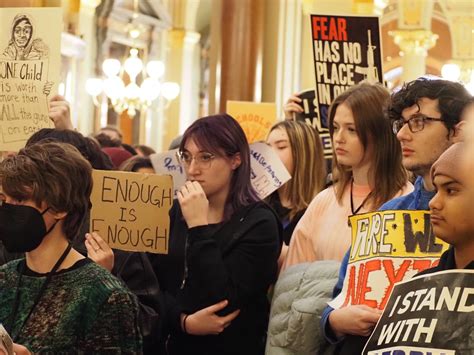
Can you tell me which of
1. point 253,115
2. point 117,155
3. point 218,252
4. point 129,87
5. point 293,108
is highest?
point 129,87

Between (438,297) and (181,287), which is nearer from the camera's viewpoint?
(438,297)

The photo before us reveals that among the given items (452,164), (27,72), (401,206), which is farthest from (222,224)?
(452,164)

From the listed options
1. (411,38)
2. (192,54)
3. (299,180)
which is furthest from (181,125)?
(299,180)

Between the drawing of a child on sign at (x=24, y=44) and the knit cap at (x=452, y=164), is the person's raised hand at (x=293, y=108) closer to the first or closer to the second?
the drawing of a child on sign at (x=24, y=44)

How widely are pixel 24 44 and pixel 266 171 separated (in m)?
1.30

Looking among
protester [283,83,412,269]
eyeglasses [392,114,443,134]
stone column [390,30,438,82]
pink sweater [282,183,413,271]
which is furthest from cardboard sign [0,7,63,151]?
stone column [390,30,438,82]

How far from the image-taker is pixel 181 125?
86.3ft

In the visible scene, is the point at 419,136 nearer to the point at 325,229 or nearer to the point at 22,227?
the point at 325,229

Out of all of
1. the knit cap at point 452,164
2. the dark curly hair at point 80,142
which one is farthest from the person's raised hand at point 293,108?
the knit cap at point 452,164

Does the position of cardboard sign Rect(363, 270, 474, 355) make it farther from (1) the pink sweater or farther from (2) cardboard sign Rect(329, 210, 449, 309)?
(1) the pink sweater

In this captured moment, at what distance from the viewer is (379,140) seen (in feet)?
13.3

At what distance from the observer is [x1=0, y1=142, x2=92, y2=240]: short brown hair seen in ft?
10.3

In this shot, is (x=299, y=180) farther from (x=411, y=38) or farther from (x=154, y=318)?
(x=411, y=38)

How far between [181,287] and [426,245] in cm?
126
